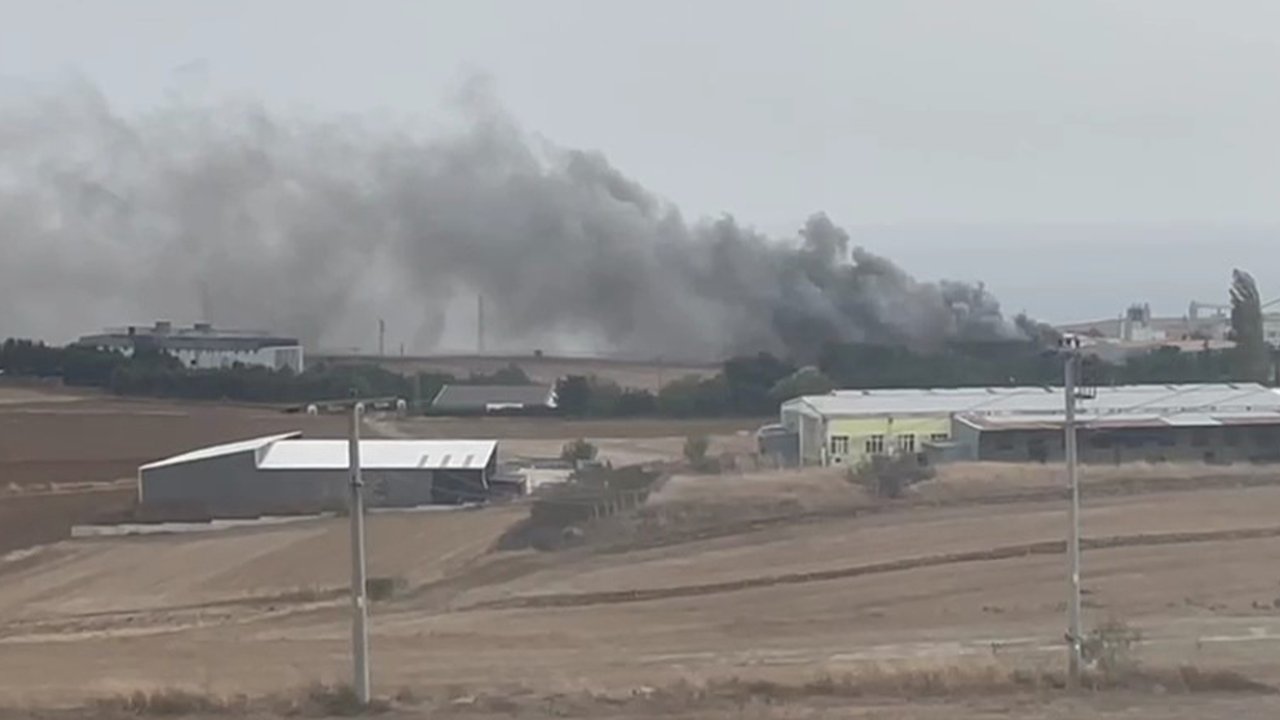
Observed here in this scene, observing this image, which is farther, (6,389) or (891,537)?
(6,389)

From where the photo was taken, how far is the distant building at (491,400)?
5303 cm

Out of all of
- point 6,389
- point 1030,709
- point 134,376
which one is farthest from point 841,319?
point 1030,709

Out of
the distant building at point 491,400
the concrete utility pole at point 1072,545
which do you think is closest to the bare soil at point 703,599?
the concrete utility pole at point 1072,545

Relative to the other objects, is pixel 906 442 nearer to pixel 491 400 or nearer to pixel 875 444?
pixel 875 444

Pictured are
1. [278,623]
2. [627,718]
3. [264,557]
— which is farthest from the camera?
[264,557]

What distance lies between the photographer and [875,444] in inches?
1615

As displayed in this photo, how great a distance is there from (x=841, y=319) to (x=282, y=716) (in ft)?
180

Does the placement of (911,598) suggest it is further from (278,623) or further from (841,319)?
(841,319)

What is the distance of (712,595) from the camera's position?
24859 mm

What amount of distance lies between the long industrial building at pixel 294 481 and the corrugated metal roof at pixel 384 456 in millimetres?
20

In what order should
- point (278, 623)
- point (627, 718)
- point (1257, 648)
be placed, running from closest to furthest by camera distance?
point (627, 718)
point (1257, 648)
point (278, 623)

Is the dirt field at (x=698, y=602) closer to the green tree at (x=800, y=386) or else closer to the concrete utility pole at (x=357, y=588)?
the concrete utility pole at (x=357, y=588)

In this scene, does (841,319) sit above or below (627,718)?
above

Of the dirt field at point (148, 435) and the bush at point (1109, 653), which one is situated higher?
the dirt field at point (148, 435)
